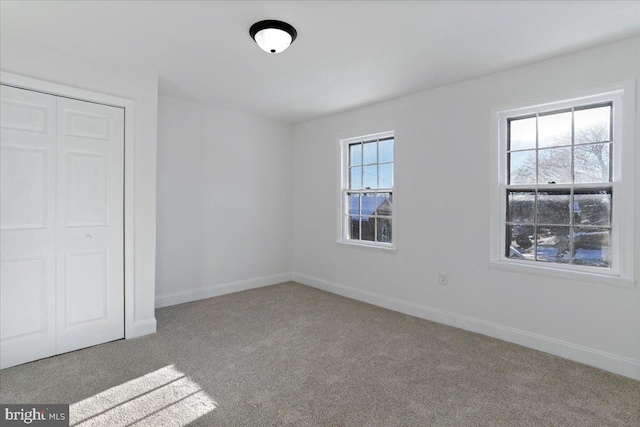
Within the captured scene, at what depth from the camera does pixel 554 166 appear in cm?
292

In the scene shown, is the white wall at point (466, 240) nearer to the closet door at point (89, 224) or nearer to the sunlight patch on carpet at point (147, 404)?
the sunlight patch on carpet at point (147, 404)

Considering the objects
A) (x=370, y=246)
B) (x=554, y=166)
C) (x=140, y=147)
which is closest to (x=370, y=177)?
(x=370, y=246)

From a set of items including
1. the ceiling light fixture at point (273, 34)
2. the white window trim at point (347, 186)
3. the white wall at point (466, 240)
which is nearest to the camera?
the ceiling light fixture at point (273, 34)

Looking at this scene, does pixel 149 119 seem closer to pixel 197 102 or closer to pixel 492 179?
pixel 197 102

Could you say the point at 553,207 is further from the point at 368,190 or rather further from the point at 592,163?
the point at 368,190

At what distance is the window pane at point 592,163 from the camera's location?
267 cm

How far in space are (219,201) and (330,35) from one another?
2.76 metres

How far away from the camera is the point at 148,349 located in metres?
2.86

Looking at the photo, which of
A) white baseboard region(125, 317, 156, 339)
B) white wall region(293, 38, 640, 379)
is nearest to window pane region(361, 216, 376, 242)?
white wall region(293, 38, 640, 379)

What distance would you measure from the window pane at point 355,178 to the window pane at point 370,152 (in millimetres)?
165

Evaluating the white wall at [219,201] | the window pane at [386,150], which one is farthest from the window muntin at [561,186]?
the white wall at [219,201]

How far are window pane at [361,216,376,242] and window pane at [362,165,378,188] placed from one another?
0.44 metres

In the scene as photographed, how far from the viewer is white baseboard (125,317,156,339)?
123 inches

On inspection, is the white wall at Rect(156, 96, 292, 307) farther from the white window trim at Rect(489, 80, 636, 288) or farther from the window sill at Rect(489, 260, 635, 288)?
the white window trim at Rect(489, 80, 636, 288)
